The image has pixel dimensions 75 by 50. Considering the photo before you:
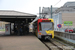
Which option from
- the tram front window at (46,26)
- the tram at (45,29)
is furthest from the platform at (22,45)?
the tram front window at (46,26)

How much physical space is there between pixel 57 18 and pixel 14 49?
140ft

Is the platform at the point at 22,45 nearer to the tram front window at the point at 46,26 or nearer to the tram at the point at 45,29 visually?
the tram at the point at 45,29

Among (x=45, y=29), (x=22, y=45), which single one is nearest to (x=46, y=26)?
(x=45, y=29)

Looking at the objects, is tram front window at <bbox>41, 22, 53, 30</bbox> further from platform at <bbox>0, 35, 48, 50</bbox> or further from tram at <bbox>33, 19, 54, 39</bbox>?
platform at <bbox>0, 35, 48, 50</bbox>

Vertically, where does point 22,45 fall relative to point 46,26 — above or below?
below

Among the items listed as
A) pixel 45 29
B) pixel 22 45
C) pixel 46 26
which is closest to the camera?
pixel 22 45

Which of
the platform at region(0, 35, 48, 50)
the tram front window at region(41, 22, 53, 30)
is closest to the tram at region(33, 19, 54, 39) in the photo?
the tram front window at region(41, 22, 53, 30)

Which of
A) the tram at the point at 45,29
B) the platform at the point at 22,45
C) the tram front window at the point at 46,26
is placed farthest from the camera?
the tram front window at the point at 46,26

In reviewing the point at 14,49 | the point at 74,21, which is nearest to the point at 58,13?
the point at 74,21

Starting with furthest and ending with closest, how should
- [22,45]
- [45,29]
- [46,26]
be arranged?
[46,26]
[45,29]
[22,45]

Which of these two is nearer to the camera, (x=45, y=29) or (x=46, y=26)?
(x=45, y=29)

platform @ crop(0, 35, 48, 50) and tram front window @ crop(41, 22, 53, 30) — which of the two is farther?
tram front window @ crop(41, 22, 53, 30)

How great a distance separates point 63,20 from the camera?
52.1 meters

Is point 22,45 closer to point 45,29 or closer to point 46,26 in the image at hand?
point 45,29
